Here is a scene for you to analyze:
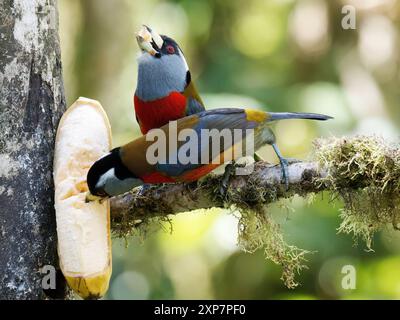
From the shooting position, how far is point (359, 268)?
6363 mm

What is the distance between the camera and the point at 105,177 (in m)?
3.25

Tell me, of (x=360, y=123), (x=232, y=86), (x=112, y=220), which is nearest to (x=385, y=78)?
(x=360, y=123)

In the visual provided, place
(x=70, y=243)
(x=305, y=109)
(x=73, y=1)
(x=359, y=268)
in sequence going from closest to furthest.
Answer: (x=70, y=243) < (x=359, y=268) < (x=305, y=109) < (x=73, y=1)

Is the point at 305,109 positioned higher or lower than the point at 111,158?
higher

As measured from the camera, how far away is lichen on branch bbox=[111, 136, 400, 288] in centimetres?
316

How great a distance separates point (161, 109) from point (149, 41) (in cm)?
39

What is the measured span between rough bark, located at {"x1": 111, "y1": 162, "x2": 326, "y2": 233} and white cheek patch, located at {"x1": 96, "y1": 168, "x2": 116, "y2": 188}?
1.41 feet

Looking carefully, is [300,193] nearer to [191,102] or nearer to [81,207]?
[81,207]

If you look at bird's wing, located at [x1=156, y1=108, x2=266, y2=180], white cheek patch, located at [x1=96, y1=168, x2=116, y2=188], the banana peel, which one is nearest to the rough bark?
bird's wing, located at [x1=156, y1=108, x2=266, y2=180]

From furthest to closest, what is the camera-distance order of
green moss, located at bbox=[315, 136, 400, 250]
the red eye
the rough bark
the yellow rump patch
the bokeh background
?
the bokeh background < the red eye < the yellow rump patch < the rough bark < green moss, located at bbox=[315, 136, 400, 250]

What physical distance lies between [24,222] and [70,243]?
240 millimetres

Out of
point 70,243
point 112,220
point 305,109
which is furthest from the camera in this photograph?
point 305,109

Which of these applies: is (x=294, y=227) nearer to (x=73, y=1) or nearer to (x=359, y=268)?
(x=359, y=268)

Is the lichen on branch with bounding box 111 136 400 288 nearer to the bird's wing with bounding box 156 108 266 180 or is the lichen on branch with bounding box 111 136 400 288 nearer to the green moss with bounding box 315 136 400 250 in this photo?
the green moss with bounding box 315 136 400 250
